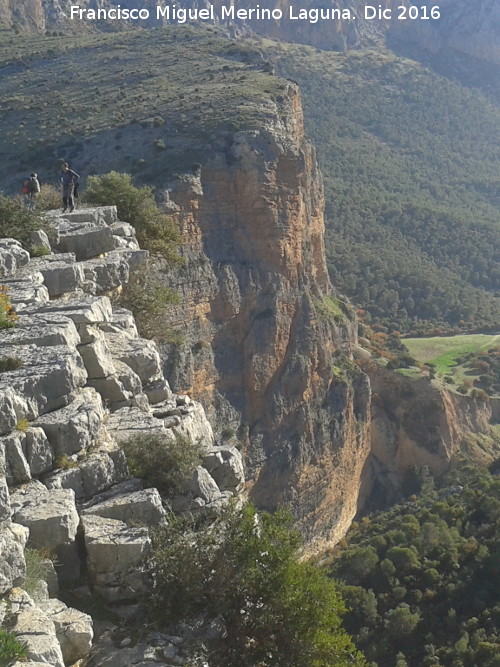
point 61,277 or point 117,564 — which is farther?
point 61,277

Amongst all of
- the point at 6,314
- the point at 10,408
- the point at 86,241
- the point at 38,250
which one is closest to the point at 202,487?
the point at 10,408

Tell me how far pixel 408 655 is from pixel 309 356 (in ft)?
49.1

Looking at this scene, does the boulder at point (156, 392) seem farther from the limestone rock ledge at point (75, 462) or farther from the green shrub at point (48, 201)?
the green shrub at point (48, 201)

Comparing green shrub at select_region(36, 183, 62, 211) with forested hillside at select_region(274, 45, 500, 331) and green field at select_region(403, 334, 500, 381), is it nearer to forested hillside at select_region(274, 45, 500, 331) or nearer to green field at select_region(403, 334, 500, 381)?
green field at select_region(403, 334, 500, 381)

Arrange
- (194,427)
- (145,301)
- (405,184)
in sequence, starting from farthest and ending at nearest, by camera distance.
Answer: (405,184), (145,301), (194,427)

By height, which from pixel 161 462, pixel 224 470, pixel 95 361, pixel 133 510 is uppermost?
pixel 95 361

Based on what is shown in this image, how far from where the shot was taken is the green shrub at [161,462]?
7.80 meters

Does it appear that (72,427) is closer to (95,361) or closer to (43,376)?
(43,376)

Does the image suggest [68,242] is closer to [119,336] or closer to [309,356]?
[119,336]

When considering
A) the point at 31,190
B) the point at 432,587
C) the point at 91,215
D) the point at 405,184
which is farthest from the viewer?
the point at 405,184

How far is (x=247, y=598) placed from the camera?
23.1 ft

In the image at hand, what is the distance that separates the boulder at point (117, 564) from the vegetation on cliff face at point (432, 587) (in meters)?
9.39

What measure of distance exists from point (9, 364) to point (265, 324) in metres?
22.4

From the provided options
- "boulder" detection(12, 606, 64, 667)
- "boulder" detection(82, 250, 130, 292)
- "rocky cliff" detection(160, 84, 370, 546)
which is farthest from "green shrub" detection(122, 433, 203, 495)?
"rocky cliff" detection(160, 84, 370, 546)
